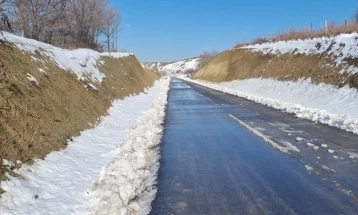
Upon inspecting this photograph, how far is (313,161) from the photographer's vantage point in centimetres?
729

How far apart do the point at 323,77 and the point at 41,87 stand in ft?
61.6

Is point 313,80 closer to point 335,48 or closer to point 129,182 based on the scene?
point 335,48

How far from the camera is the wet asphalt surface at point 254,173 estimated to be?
5094 mm

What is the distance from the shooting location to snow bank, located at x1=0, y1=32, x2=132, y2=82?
34.4 ft

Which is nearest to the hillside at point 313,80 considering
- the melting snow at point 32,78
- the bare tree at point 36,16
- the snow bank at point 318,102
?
the snow bank at point 318,102

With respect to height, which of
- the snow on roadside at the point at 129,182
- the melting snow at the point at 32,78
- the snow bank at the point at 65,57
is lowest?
the snow on roadside at the point at 129,182

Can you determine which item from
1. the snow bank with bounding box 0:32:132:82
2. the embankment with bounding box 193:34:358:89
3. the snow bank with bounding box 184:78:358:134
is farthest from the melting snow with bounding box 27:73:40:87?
the embankment with bounding box 193:34:358:89

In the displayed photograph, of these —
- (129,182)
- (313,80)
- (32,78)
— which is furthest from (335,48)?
(129,182)

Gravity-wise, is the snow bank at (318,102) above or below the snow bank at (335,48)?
below

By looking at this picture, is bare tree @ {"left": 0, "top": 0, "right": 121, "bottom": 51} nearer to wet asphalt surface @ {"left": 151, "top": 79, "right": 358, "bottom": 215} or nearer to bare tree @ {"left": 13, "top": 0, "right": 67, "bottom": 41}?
bare tree @ {"left": 13, "top": 0, "right": 67, "bottom": 41}

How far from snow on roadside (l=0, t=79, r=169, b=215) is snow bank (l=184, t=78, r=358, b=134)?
277 inches

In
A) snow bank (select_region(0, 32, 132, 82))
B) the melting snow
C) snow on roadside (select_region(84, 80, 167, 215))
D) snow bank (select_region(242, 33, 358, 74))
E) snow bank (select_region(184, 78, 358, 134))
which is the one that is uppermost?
snow bank (select_region(242, 33, 358, 74))

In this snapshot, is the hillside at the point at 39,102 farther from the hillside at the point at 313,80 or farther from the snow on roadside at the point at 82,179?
the hillside at the point at 313,80

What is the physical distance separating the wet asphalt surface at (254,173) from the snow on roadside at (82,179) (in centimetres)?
38
